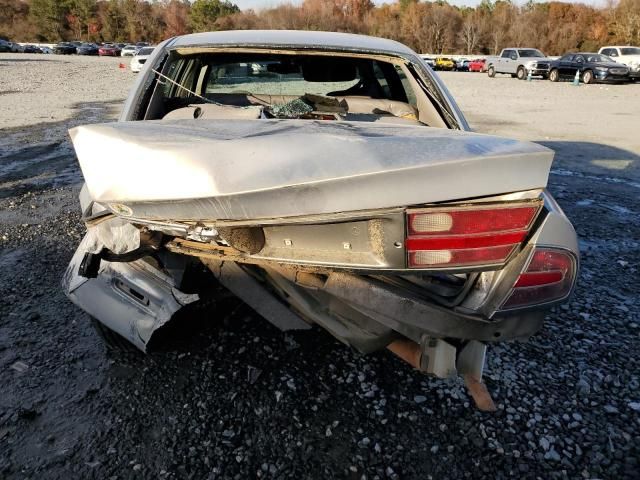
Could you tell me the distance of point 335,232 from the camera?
145cm

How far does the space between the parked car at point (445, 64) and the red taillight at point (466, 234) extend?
38.3 meters

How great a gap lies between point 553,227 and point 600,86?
2173cm

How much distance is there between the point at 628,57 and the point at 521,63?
15.1 ft

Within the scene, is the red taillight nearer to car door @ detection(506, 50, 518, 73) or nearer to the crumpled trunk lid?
the crumpled trunk lid

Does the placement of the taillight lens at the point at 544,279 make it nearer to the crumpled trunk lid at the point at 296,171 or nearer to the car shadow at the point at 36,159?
the crumpled trunk lid at the point at 296,171

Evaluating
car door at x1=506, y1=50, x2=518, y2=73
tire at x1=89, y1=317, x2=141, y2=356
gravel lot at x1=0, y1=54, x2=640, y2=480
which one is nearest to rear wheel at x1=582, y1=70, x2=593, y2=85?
car door at x1=506, y1=50, x2=518, y2=73

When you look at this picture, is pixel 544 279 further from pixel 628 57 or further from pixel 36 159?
pixel 628 57

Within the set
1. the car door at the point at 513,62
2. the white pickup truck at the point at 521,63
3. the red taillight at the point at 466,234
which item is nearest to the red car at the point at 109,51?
the white pickup truck at the point at 521,63

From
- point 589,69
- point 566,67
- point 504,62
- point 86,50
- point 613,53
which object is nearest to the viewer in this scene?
point 589,69

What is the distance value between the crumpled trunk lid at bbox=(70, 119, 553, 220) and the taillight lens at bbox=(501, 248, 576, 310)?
0.29 m

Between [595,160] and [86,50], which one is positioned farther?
[86,50]

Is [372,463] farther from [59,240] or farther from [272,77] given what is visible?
[59,240]

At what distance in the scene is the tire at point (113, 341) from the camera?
2.31m

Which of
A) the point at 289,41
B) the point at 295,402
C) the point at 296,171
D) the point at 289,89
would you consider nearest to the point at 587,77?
the point at 289,89
